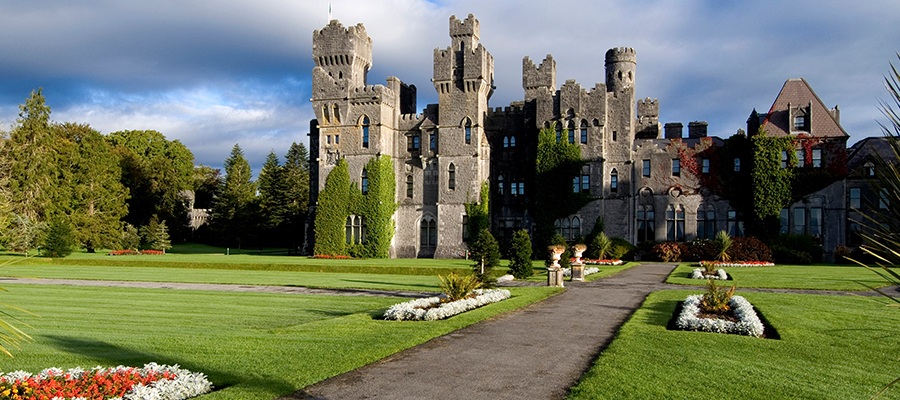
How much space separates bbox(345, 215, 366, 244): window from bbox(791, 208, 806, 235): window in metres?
31.9

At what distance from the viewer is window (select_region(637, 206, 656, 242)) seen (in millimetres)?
48094

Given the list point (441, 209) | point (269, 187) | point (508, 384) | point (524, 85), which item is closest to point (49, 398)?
point (508, 384)

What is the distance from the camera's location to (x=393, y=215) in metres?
52.9

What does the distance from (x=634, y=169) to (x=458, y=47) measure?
55.4 feet

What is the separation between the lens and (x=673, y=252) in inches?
1731

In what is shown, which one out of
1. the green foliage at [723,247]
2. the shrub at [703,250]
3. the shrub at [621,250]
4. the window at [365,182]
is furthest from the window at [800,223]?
Answer: the window at [365,182]

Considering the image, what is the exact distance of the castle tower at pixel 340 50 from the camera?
171 ft

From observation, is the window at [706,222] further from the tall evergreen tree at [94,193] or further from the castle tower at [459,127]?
the tall evergreen tree at [94,193]

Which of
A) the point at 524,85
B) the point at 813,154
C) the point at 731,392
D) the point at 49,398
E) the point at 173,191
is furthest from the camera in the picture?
the point at 173,191

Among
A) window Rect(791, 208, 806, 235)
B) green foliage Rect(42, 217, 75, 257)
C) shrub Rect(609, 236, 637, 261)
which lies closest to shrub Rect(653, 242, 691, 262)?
shrub Rect(609, 236, 637, 261)

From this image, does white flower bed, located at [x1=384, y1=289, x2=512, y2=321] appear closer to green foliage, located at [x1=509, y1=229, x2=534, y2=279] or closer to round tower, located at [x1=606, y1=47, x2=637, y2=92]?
green foliage, located at [x1=509, y1=229, x2=534, y2=279]

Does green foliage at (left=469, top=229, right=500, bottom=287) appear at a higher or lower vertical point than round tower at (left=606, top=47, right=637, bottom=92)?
lower

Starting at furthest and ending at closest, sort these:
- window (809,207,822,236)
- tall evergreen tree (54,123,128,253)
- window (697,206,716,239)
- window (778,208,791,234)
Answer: tall evergreen tree (54,123,128,253) < window (697,206,716,239) < window (778,208,791,234) < window (809,207,822,236)

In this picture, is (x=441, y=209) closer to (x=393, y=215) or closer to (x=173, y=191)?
(x=393, y=215)
